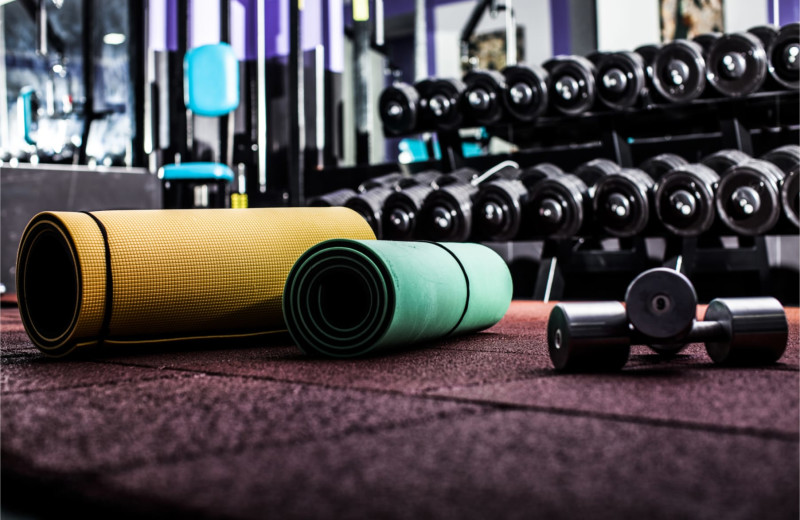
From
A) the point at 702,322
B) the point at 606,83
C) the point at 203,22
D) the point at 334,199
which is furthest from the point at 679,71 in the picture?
the point at 203,22

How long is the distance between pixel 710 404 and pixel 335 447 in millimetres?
567

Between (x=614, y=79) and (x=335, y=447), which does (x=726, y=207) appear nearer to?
(x=614, y=79)

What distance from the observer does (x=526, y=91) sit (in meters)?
4.59

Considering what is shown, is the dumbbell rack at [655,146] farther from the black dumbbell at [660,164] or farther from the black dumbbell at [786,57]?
the black dumbbell at [660,164]

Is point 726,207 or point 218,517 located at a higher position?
point 726,207

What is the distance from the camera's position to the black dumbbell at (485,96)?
4766mm

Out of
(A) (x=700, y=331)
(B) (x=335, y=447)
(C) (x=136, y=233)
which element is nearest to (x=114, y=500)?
(B) (x=335, y=447)

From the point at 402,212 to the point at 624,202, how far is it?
1198 mm

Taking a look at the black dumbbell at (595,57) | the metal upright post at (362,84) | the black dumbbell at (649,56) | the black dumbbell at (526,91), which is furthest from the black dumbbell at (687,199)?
the metal upright post at (362,84)

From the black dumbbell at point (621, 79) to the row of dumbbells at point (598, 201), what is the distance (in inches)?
12.6

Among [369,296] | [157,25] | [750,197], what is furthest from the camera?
[157,25]

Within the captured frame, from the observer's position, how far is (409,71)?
388 inches

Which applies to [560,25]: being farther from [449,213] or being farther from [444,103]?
[449,213]

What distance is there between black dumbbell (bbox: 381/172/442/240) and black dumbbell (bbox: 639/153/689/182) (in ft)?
3.73
